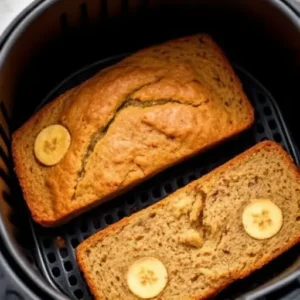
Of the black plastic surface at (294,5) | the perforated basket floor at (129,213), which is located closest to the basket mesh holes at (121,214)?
the perforated basket floor at (129,213)

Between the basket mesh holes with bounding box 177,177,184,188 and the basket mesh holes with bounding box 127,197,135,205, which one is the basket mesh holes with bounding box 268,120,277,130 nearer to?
the basket mesh holes with bounding box 177,177,184,188

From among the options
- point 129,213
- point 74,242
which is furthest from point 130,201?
point 74,242

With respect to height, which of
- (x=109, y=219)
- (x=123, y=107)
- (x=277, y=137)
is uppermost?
(x=123, y=107)

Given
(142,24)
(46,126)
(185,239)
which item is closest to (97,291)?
(185,239)

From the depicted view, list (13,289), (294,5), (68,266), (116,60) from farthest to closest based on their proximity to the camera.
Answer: (116,60) → (68,266) → (294,5) → (13,289)

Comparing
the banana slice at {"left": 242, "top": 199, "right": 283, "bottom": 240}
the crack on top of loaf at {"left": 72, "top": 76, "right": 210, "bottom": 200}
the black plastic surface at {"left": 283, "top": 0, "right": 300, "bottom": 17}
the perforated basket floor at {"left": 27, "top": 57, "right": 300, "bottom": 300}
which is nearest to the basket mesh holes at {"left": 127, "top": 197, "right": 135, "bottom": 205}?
the perforated basket floor at {"left": 27, "top": 57, "right": 300, "bottom": 300}

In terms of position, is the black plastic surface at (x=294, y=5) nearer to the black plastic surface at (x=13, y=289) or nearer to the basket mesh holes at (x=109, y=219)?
the basket mesh holes at (x=109, y=219)

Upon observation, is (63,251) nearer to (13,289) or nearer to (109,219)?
(109,219)
